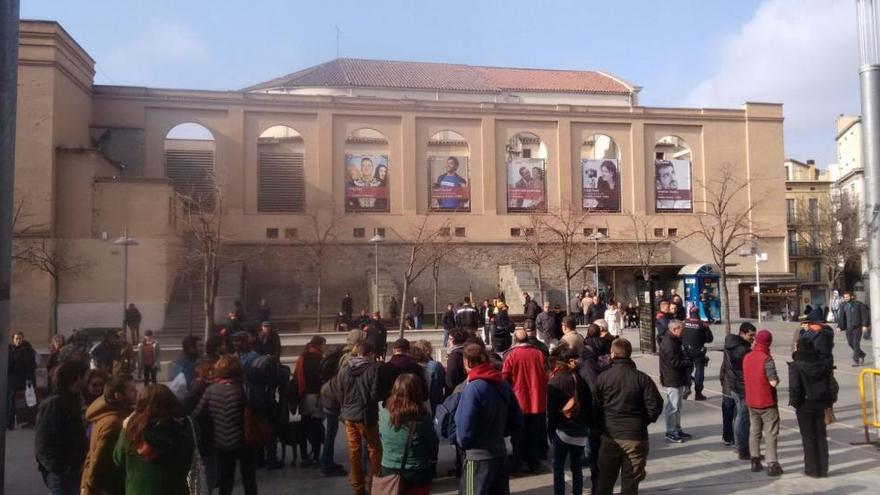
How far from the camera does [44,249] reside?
28703 mm

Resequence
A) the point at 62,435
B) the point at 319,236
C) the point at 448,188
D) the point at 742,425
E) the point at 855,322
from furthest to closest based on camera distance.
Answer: the point at 448,188 < the point at 319,236 < the point at 855,322 < the point at 742,425 < the point at 62,435

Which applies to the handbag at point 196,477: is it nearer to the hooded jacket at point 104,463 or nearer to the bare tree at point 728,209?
the hooded jacket at point 104,463

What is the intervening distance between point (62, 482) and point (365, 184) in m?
34.9

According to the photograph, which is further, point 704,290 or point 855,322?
point 704,290

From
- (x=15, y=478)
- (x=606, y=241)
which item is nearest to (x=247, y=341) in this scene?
(x=15, y=478)

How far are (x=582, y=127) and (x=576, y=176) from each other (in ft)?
10.7

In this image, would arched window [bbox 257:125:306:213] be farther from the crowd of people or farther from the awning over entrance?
the crowd of people

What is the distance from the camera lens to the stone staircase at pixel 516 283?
123 feet

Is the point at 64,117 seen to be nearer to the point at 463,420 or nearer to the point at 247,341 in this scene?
the point at 247,341

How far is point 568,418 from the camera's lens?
23.2ft

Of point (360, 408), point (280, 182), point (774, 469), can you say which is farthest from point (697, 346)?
point (280, 182)

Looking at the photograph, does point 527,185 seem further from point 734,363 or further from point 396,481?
Answer: point 396,481

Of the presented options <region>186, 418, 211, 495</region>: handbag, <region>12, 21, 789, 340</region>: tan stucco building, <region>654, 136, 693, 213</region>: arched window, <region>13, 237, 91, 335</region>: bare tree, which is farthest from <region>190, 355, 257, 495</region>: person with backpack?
<region>654, 136, 693, 213</region>: arched window

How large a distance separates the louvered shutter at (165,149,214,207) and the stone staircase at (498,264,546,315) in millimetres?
16632
